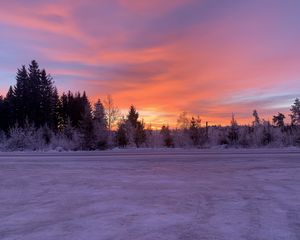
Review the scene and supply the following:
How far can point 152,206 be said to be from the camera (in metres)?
8.93

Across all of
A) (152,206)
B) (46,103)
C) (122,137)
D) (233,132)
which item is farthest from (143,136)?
(152,206)

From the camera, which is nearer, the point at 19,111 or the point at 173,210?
the point at 173,210

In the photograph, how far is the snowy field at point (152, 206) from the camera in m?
6.71

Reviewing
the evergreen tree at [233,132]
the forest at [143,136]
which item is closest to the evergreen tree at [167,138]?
the forest at [143,136]

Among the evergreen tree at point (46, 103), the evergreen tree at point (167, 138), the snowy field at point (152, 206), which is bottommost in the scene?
the snowy field at point (152, 206)

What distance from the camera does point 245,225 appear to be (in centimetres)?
704

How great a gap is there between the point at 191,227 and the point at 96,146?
33788 millimetres

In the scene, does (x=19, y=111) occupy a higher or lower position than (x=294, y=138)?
higher

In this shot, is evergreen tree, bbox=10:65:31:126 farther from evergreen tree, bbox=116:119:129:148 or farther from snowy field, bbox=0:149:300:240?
snowy field, bbox=0:149:300:240

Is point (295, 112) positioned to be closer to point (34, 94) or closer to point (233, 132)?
point (233, 132)

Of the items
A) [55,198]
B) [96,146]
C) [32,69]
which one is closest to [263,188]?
[55,198]

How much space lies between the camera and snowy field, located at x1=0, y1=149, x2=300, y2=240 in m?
6.71

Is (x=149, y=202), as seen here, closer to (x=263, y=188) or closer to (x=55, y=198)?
(x=55, y=198)

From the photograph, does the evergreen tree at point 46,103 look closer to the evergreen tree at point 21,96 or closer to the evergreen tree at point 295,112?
the evergreen tree at point 21,96
